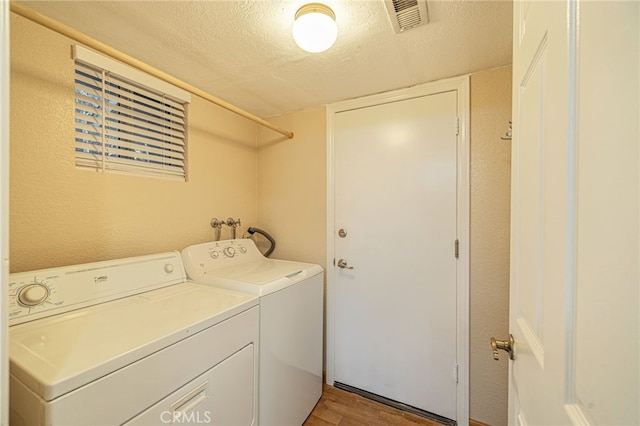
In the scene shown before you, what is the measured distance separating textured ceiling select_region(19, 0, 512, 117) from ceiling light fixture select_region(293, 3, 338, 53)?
5cm

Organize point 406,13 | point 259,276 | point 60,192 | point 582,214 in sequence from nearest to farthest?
point 582,214 → point 406,13 → point 60,192 → point 259,276

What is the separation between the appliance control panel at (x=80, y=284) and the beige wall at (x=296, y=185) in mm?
1006

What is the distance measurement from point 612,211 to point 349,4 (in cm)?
118

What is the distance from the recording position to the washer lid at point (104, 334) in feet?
2.21

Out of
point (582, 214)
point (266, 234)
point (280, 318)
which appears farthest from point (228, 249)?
point (582, 214)

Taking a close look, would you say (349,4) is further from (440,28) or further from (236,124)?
(236,124)

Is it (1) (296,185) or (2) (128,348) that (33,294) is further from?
(1) (296,185)

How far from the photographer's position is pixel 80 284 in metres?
1.11

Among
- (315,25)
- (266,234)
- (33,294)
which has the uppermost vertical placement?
(315,25)

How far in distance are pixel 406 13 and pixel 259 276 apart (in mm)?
1536

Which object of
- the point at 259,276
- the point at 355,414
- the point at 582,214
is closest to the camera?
the point at 582,214

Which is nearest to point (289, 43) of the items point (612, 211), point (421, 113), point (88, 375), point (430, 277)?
point (421, 113)

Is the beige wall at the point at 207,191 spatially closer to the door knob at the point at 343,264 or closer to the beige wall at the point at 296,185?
the beige wall at the point at 296,185

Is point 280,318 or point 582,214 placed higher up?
point 582,214
